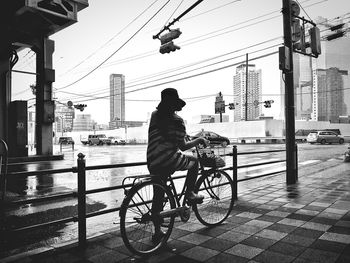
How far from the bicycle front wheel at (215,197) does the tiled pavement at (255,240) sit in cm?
16

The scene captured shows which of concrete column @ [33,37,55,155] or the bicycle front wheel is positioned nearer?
the bicycle front wheel


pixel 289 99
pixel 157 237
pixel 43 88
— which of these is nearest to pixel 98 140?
pixel 43 88

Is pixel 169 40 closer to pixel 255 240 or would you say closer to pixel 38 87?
pixel 255 240

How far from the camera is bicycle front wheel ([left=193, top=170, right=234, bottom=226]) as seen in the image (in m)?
4.47

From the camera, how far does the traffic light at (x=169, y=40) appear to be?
11938mm

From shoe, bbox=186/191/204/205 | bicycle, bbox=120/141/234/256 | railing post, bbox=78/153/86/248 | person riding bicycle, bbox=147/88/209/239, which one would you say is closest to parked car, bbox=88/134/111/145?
bicycle, bbox=120/141/234/256

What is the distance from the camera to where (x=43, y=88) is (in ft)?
60.6

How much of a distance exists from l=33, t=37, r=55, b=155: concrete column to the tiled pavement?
16.4 m

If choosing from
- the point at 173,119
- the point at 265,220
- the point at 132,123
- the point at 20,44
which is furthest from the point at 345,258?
the point at 132,123

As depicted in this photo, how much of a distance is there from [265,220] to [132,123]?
478 feet

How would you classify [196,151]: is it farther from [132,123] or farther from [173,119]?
[132,123]

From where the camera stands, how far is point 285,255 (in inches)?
132

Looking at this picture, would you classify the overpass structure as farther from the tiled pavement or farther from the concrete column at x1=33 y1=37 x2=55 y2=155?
the tiled pavement

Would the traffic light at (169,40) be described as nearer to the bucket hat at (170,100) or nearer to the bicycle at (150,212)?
the bicycle at (150,212)
